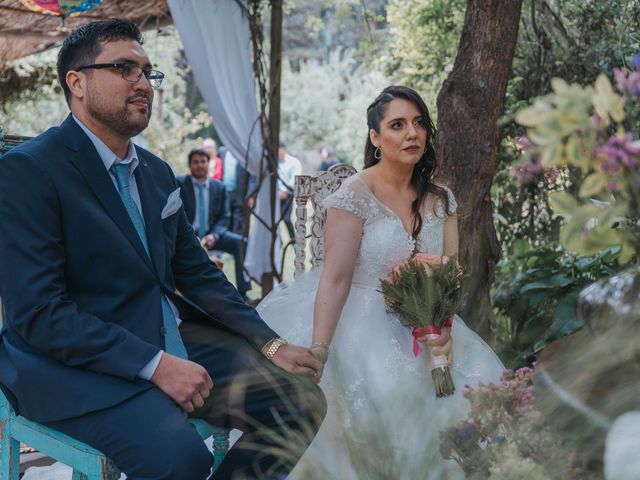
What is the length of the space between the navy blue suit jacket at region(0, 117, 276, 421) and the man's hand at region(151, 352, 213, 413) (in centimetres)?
5

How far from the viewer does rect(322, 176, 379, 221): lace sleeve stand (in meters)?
3.52

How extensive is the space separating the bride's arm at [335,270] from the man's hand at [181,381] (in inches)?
32.3

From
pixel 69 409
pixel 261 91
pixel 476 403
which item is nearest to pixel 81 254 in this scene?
pixel 69 409

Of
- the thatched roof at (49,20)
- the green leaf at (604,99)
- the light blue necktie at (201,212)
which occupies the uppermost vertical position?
the thatched roof at (49,20)

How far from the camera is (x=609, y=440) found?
124cm

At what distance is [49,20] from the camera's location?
8.27 metres

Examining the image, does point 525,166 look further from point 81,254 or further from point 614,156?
point 81,254

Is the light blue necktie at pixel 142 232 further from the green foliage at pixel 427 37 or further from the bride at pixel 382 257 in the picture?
the green foliage at pixel 427 37

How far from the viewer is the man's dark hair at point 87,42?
264 cm

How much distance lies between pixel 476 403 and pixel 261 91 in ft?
18.6

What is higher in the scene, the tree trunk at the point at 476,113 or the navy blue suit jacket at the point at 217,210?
the tree trunk at the point at 476,113

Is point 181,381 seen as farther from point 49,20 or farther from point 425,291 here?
A: point 49,20

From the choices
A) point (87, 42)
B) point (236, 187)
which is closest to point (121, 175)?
point (87, 42)

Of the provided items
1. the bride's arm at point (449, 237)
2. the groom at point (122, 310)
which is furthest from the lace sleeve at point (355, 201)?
the groom at point (122, 310)
